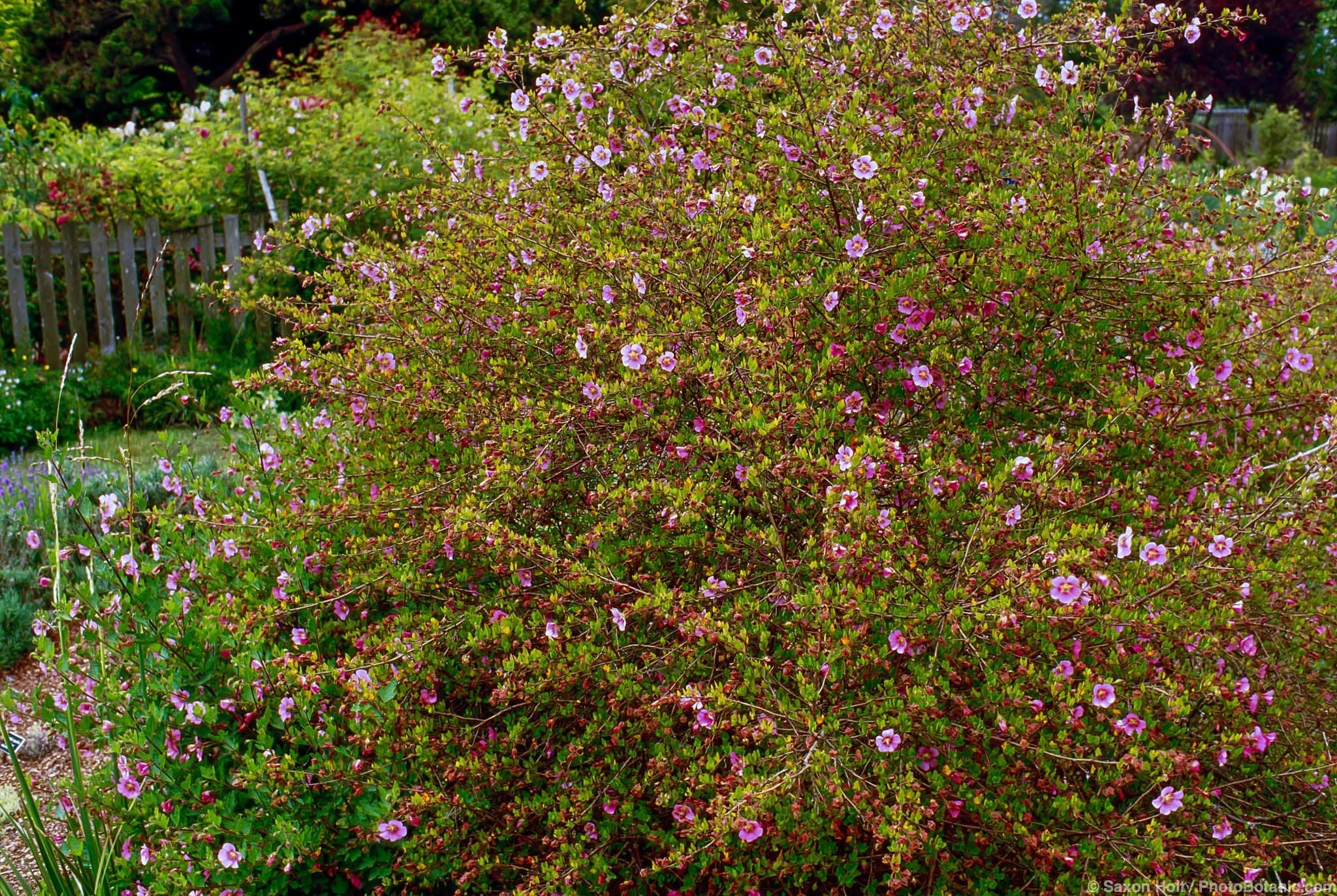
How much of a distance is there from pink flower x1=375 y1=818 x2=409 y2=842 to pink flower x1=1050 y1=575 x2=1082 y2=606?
1.27 m

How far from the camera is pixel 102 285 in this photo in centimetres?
756

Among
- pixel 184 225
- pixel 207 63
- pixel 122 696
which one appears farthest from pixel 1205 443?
pixel 207 63

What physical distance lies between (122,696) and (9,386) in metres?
5.11

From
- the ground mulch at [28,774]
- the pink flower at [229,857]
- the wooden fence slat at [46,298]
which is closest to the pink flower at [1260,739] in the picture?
the pink flower at [229,857]

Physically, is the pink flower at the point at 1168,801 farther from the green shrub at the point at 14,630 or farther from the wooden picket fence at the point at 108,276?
the wooden picket fence at the point at 108,276

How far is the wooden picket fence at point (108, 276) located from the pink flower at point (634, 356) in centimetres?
585

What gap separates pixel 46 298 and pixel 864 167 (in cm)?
689

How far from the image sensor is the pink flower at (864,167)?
2.26 m

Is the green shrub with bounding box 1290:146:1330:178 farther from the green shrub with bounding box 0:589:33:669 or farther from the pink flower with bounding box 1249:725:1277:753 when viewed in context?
the green shrub with bounding box 0:589:33:669

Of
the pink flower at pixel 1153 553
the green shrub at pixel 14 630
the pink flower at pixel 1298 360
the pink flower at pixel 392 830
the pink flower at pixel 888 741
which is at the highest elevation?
the pink flower at pixel 1298 360

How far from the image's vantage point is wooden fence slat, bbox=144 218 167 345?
761 cm

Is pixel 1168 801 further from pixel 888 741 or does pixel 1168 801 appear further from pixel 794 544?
pixel 794 544

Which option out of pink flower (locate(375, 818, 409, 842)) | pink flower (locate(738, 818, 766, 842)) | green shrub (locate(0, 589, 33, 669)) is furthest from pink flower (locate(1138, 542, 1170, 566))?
green shrub (locate(0, 589, 33, 669))

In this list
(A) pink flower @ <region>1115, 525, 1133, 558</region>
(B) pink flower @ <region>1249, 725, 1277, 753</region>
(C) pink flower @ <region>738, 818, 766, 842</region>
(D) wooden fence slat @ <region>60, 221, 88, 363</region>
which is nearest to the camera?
(C) pink flower @ <region>738, 818, 766, 842</region>
